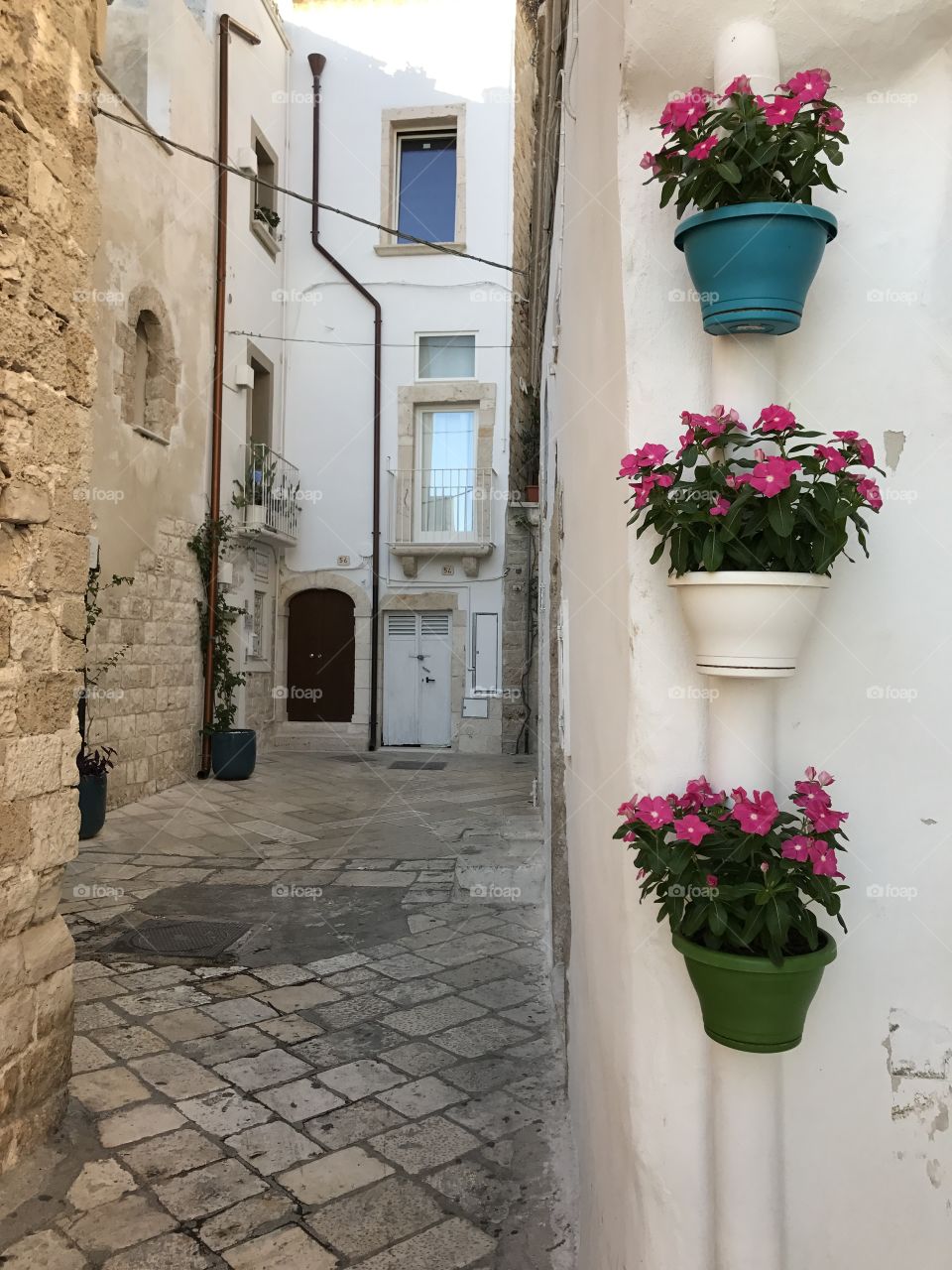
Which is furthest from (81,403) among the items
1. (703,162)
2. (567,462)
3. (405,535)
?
Result: (405,535)

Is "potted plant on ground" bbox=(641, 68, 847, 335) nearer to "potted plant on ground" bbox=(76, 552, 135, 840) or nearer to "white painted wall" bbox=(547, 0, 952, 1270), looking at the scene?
"white painted wall" bbox=(547, 0, 952, 1270)

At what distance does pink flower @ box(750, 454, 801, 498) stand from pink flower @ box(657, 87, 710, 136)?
500 millimetres

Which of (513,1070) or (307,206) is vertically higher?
(307,206)

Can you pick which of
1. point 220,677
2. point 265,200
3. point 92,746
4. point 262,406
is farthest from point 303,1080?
point 265,200

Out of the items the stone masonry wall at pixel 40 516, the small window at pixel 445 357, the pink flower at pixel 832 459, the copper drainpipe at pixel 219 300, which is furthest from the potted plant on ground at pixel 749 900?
the small window at pixel 445 357

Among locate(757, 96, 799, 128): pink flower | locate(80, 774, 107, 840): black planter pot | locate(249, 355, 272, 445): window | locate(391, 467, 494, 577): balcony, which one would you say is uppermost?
locate(249, 355, 272, 445): window

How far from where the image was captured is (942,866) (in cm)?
141

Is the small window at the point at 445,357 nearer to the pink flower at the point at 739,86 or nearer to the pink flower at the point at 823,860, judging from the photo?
the pink flower at the point at 739,86

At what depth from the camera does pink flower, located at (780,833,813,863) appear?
3.78 feet

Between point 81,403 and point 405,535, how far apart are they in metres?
9.72

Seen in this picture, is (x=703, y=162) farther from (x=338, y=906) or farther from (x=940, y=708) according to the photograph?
(x=338, y=906)

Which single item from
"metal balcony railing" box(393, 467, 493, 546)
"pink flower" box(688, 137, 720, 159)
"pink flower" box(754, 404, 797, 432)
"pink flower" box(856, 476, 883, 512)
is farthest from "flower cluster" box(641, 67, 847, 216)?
"metal balcony railing" box(393, 467, 493, 546)

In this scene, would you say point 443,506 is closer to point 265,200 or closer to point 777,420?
point 265,200

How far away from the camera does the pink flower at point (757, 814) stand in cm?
117
